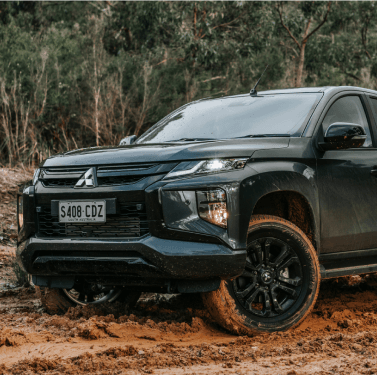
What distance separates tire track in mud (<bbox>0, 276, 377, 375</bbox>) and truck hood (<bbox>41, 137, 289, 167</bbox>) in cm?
113

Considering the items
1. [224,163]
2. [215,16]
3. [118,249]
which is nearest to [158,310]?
[118,249]

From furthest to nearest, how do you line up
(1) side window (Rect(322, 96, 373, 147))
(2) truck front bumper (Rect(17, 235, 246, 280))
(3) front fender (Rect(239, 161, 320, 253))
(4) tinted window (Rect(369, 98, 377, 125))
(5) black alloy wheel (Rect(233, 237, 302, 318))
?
(4) tinted window (Rect(369, 98, 377, 125)), (1) side window (Rect(322, 96, 373, 147)), (5) black alloy wheel (Rect(233, 237, 302, 318)), (3) front fender (Rect(239, 161, 320, 253)), (2) truck front bumper (Rect(17, 235, 246, 280))

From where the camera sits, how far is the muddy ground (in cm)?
327

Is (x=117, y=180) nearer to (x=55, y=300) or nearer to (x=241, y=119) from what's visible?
(x=241, y=119)

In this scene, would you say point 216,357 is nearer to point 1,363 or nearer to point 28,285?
point 1,363

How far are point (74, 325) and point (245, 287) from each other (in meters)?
1.26

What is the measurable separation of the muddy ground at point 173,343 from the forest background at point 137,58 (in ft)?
24.6

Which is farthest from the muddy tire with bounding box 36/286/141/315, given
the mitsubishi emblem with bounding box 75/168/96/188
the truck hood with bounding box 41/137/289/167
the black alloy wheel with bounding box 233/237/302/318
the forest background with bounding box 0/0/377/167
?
the forest background with bounding box 0/0/377/167

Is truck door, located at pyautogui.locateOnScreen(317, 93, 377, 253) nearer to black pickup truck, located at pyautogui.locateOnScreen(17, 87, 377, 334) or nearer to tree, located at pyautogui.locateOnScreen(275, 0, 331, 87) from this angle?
black pickup truck, located at pyautogui.locateOnScreen(17, 87, 377, 334)

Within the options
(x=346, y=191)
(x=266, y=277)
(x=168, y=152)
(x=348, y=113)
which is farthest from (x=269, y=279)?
(x=348, y=113)

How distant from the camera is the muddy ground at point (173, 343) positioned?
3268 mm

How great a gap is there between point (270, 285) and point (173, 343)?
30.3 inches

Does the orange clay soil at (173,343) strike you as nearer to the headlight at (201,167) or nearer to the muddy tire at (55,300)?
the muddy tire at (55,300)

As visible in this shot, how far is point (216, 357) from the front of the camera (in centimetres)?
344
